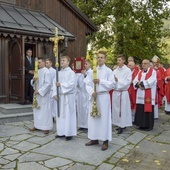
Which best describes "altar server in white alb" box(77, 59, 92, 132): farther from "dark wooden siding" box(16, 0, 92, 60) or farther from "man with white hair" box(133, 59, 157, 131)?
"dark wooden siding" box(16, 0, 92, 60)

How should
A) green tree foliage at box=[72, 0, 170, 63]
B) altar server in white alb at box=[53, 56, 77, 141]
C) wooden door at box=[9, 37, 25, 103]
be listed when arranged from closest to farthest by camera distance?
altar server in white alb at box=[53, 56, 77, 141], wooden door at box=[9, 37, 25, 103], green tree foliage at box=[72, 0, 170, 63]

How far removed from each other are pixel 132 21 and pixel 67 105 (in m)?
14.5

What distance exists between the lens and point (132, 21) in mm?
19156

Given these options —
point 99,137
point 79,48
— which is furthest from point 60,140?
point 79,48

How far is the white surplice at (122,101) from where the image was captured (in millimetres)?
6938

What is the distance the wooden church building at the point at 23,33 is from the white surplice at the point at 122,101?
3.66m

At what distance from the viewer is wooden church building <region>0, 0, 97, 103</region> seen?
9.29 m

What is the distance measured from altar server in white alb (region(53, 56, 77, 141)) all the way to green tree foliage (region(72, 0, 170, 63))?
13.3m

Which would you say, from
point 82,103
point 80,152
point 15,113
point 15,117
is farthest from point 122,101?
point 15,113

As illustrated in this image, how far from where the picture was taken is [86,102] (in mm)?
7266

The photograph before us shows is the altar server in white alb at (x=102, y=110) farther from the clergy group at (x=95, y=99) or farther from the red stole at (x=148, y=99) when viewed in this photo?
the red stole at (x=148, y=99)

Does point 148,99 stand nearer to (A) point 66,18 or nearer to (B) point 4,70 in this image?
(B) point 4,70

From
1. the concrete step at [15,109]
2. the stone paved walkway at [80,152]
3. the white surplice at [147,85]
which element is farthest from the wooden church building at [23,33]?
the white surplice at [147,85]

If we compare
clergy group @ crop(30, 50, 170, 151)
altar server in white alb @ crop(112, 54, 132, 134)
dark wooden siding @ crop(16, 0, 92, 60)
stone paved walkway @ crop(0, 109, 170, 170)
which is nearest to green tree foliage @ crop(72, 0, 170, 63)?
dark wooden siding @ crop(16, 0, 92, 60)
